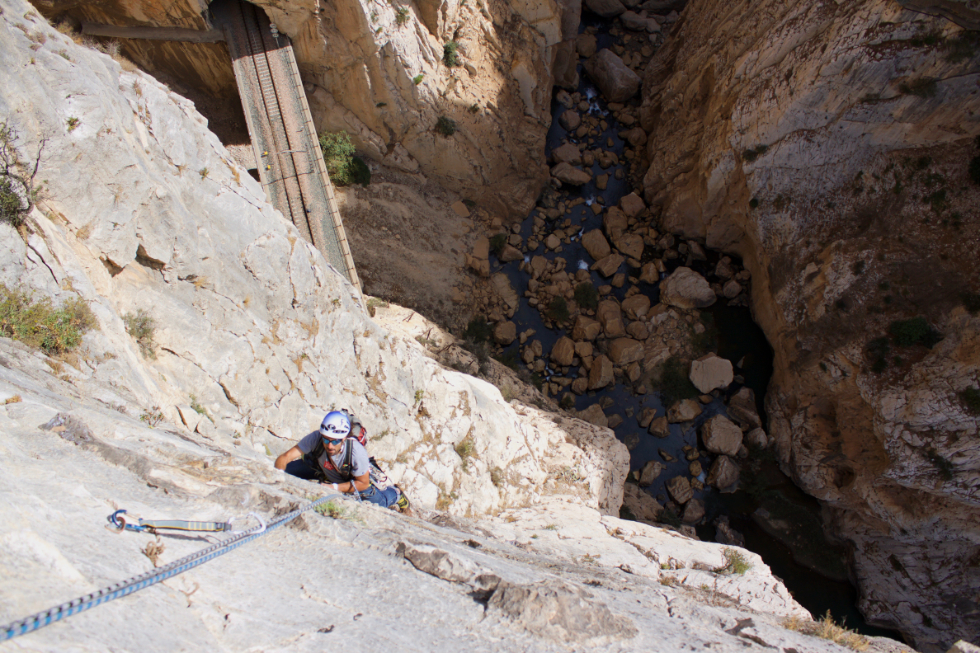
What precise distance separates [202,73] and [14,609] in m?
15.6

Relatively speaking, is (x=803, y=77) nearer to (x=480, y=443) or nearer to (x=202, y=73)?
(x=480, y=443)

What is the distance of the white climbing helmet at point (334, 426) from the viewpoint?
5445 mm

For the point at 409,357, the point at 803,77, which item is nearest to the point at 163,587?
the point at 409,357

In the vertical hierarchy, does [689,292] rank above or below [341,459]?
above

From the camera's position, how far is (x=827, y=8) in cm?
1238

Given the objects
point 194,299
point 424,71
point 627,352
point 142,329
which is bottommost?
point 627,352

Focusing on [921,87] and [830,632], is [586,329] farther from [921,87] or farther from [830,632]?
[830,632]

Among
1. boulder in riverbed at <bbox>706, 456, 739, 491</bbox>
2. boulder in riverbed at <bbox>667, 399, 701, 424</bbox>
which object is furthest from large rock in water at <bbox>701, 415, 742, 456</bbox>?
boulder in riverbed at <bbox>667, 399, 701, 424</bbox>

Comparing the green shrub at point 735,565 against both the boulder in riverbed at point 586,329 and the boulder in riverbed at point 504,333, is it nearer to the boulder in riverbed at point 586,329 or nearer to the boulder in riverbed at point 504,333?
the boulder in riverbed at point 586,329

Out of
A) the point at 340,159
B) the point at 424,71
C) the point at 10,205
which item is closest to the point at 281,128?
the point at 340,159

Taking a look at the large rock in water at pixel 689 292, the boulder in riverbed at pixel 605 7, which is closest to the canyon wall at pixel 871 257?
the large rock in water at pixel 689 292

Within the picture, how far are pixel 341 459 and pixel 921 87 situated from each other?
15807 millimetres

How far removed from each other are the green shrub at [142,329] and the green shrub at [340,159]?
1002cm

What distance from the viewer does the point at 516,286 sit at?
17.3 m
